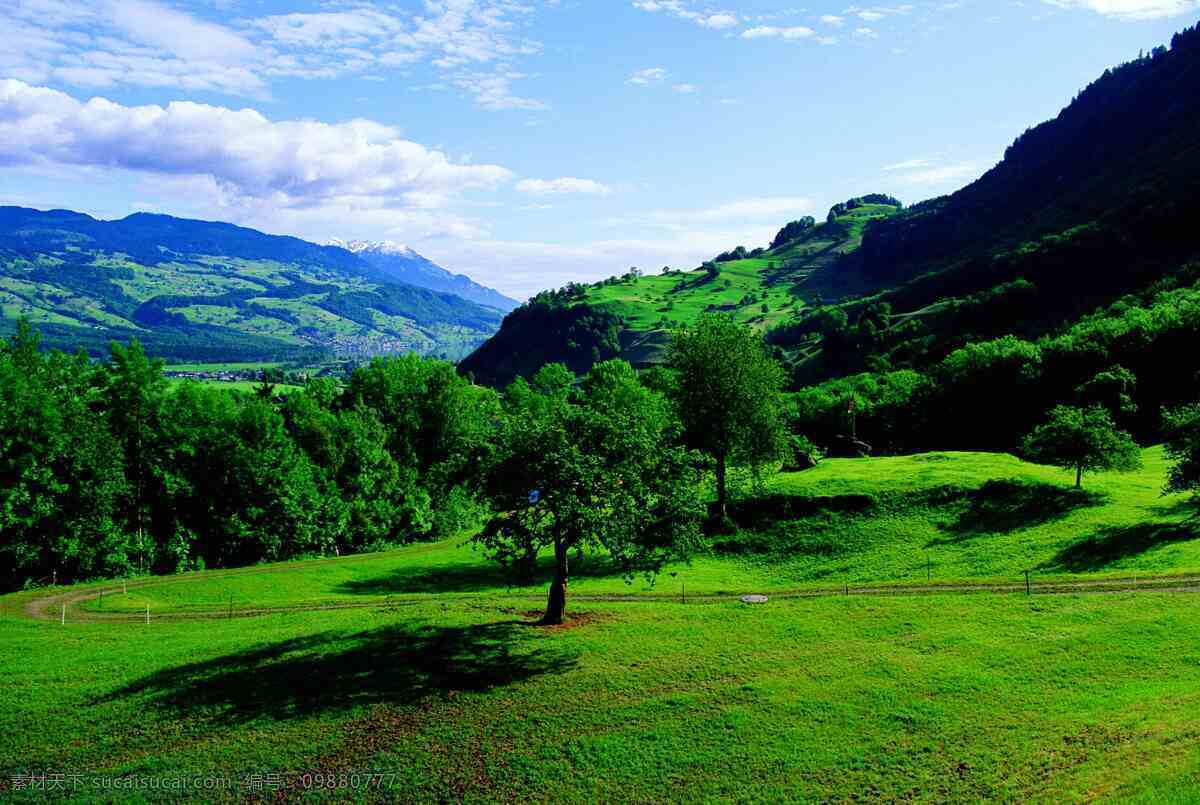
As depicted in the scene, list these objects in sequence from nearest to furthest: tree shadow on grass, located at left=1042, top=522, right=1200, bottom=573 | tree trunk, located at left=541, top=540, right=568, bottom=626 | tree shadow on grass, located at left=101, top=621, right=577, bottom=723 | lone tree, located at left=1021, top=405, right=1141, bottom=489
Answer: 1. tree shadow on grass, located at left=101, top=621, right=577, bottom=723
2. tree trunk, located at left=541, top=540, right=568, bottom=626
3. tree shadow on grass, located at left=1042, top=522, right=1200, bottom=573
4. lone tree, located at left=1021, top=405, right=1141, bottom=489

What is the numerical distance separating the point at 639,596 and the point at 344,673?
71.7 feet

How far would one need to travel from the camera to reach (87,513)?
6731cm

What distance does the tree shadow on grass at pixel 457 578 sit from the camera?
64.0m

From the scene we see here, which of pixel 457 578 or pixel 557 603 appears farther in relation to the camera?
pixel 457 578

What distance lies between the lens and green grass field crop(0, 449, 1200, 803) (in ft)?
85.1

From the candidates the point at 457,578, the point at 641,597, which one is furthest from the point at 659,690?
the point at 457,578

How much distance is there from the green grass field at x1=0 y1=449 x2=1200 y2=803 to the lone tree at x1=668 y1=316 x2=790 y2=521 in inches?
816

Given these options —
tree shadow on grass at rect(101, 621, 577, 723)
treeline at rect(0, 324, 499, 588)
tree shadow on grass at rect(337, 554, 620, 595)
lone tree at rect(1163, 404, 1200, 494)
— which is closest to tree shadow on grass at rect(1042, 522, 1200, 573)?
lone tree at rect(1163, 404, 1200, 494)

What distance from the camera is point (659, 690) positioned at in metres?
33.4

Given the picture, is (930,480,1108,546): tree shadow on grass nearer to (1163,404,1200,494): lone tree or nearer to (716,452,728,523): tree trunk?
(1163,404,1200,494): lone tree

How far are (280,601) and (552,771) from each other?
124ft

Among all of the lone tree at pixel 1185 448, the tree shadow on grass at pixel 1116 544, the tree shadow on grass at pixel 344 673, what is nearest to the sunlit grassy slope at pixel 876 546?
the tree shadow on grass at pixel 1116 544

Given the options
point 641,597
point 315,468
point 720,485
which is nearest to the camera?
point 641,597

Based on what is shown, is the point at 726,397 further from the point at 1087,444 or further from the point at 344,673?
the point at 344,673
